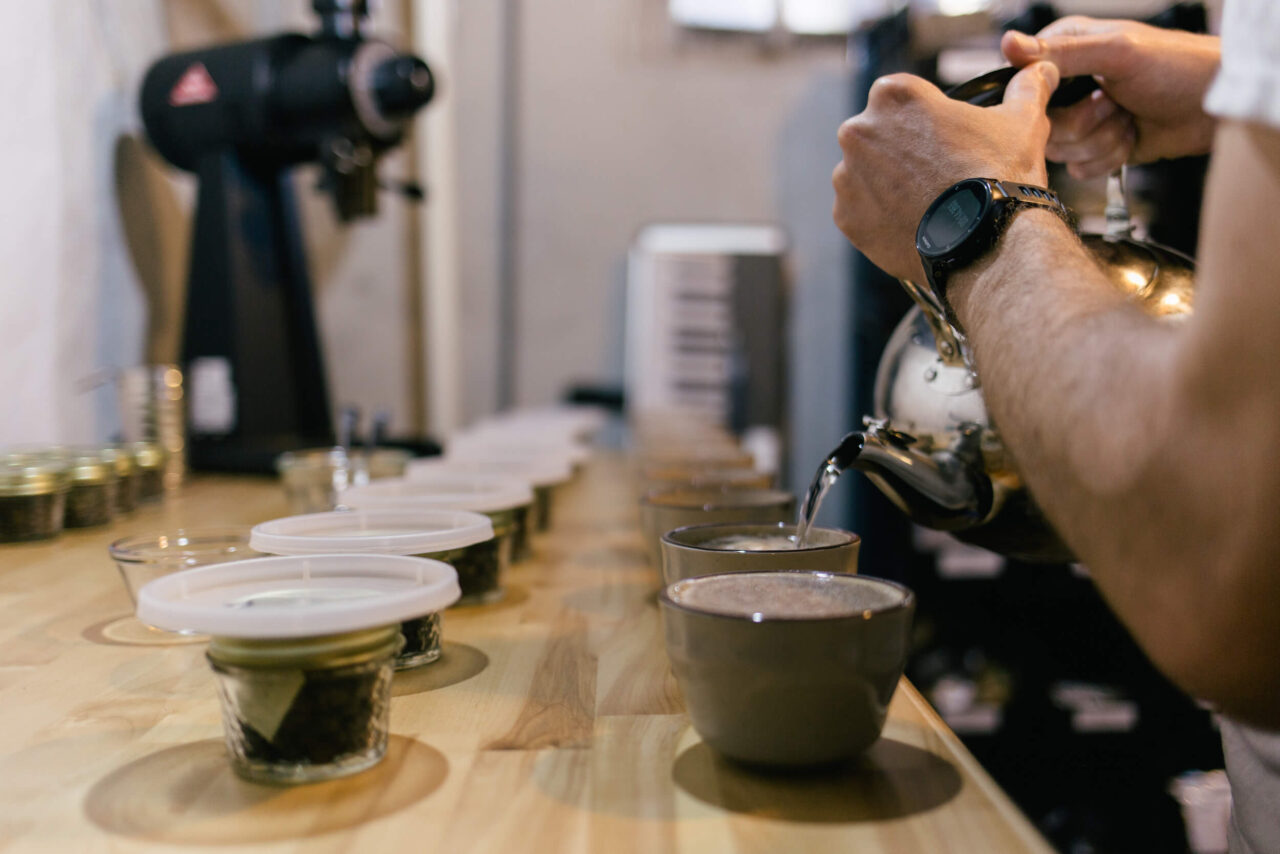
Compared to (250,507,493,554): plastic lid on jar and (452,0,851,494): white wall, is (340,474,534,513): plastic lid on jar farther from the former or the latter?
(452,0,851,494): white wall

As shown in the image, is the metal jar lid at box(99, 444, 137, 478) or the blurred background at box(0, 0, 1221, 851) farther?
the blurred background at box(0, 0, 1221, 851)

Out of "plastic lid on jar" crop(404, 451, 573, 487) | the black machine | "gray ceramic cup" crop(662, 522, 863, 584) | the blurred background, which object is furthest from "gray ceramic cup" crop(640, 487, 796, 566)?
the blurred background

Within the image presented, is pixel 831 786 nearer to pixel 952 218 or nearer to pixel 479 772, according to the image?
pixel 479 772

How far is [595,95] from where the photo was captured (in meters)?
3.51

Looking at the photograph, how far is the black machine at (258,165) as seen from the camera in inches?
70.6

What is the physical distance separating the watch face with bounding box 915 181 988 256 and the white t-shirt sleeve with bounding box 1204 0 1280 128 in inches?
8.4

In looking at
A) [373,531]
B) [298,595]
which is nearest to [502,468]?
[373,531]

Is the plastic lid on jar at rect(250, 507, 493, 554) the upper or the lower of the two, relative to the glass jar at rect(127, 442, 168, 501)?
upper

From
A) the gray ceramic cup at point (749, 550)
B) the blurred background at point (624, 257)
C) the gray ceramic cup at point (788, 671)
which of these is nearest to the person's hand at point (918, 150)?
the gray ceramic cup at point (749, 550)

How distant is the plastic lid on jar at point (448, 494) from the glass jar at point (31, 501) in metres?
0.42

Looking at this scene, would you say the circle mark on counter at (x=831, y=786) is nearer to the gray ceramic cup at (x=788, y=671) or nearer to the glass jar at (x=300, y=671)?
the gray ceramic cup at (x=788, y=671)

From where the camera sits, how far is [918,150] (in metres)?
0.79

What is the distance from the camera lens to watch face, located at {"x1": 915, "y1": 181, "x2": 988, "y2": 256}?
69 cm

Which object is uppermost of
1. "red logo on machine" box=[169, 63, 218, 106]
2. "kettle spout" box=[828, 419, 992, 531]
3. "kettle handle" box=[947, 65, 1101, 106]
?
"red logo on machine" box=[169, 63, 218, 106]
